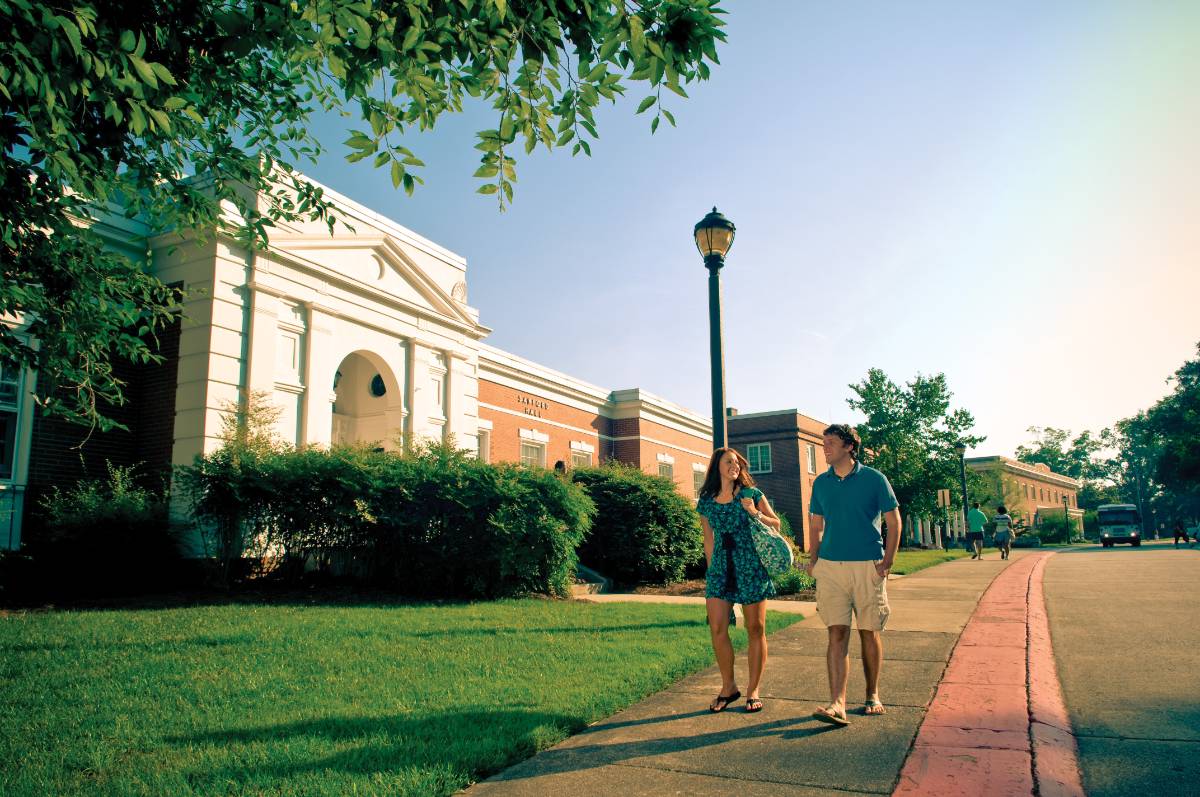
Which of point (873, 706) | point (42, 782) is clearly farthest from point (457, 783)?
point (873, 706)

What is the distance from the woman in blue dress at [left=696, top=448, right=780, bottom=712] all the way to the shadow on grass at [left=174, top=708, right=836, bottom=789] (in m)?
0.41

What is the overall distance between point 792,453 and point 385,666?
3423 cm

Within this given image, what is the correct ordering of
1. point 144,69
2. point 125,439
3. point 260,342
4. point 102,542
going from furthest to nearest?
point 260,342 → point 125,439 → point 102,542 → point 144,69

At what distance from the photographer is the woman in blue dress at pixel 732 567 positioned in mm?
5188

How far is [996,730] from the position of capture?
14.5 feet

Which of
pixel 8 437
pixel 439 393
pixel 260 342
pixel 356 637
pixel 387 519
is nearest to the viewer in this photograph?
pixel 356 637

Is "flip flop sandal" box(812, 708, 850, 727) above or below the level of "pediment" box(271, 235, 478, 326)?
below

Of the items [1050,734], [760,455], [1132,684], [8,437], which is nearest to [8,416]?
[8,437]

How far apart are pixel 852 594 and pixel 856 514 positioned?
518 millimetres

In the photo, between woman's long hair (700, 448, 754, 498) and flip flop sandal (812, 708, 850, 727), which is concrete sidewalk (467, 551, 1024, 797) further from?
woman's long hair (700, 448, 754, 498)

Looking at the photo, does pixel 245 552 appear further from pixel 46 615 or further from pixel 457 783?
pixel 457 783

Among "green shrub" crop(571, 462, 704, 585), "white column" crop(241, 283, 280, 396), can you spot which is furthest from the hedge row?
"green shrub" crop(571, 462, 704, 585)

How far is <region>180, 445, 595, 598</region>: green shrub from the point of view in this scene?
11680 mm

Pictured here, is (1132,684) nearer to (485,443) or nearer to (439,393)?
(439,393)
